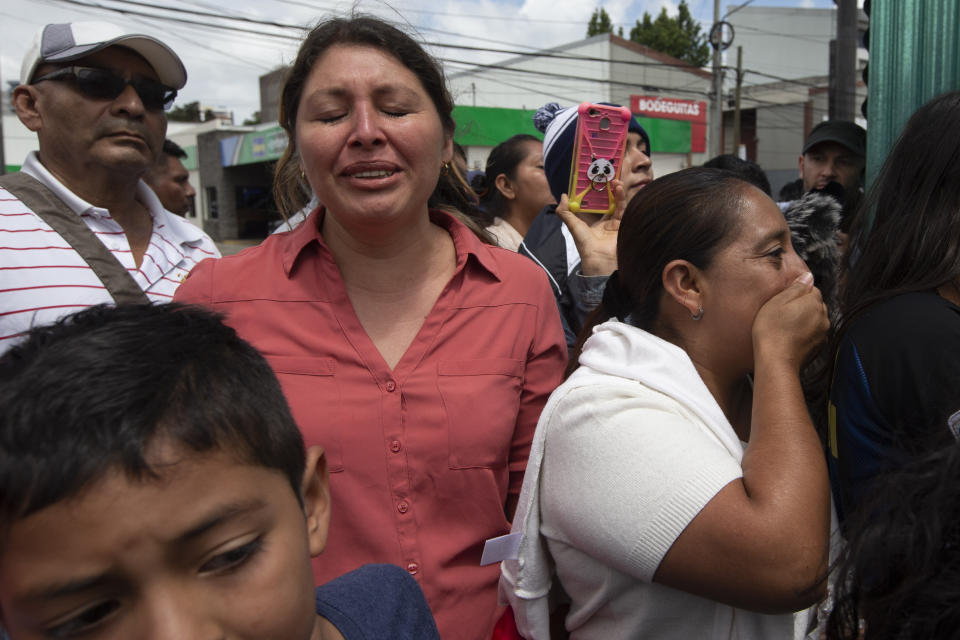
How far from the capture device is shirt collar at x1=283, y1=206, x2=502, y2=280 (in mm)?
1737

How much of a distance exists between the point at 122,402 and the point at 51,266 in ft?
4.31

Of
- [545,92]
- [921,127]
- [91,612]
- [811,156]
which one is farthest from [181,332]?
[545,92]

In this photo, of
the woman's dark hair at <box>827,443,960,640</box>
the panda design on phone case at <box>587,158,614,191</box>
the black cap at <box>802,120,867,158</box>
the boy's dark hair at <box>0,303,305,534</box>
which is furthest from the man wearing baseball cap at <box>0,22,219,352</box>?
the black cap at <box>802,120,867,158</box>

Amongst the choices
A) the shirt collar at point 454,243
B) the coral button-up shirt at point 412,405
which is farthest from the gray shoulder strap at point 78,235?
the shirt collar at point 454,243

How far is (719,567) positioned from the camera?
1.18 meters

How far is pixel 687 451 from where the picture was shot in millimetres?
1237

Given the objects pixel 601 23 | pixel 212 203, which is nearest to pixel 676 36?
pixel 601 23

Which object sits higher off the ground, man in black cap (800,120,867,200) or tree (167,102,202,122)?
tree (167,102,202,122)

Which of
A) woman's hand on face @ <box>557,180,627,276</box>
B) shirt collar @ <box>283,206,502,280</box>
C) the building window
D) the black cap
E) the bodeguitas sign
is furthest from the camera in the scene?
the bodeguitas sign

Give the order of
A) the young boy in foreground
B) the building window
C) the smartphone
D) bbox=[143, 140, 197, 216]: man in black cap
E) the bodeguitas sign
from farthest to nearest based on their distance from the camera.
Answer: the bodeguitas sign, the building window, bbox=[143, 140, 197, 216]: man in black cap, the smartphone, the young boy in foreground

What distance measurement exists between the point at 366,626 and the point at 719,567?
0.61 meters

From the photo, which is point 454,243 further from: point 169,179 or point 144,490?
point 169,179

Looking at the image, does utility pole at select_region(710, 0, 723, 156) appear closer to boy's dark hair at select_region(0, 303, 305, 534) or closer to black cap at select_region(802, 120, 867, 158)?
black cap at select_region(802, 120, 867, 158)

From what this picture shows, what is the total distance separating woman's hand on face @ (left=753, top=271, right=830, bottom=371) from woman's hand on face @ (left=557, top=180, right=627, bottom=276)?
0.82 metres
